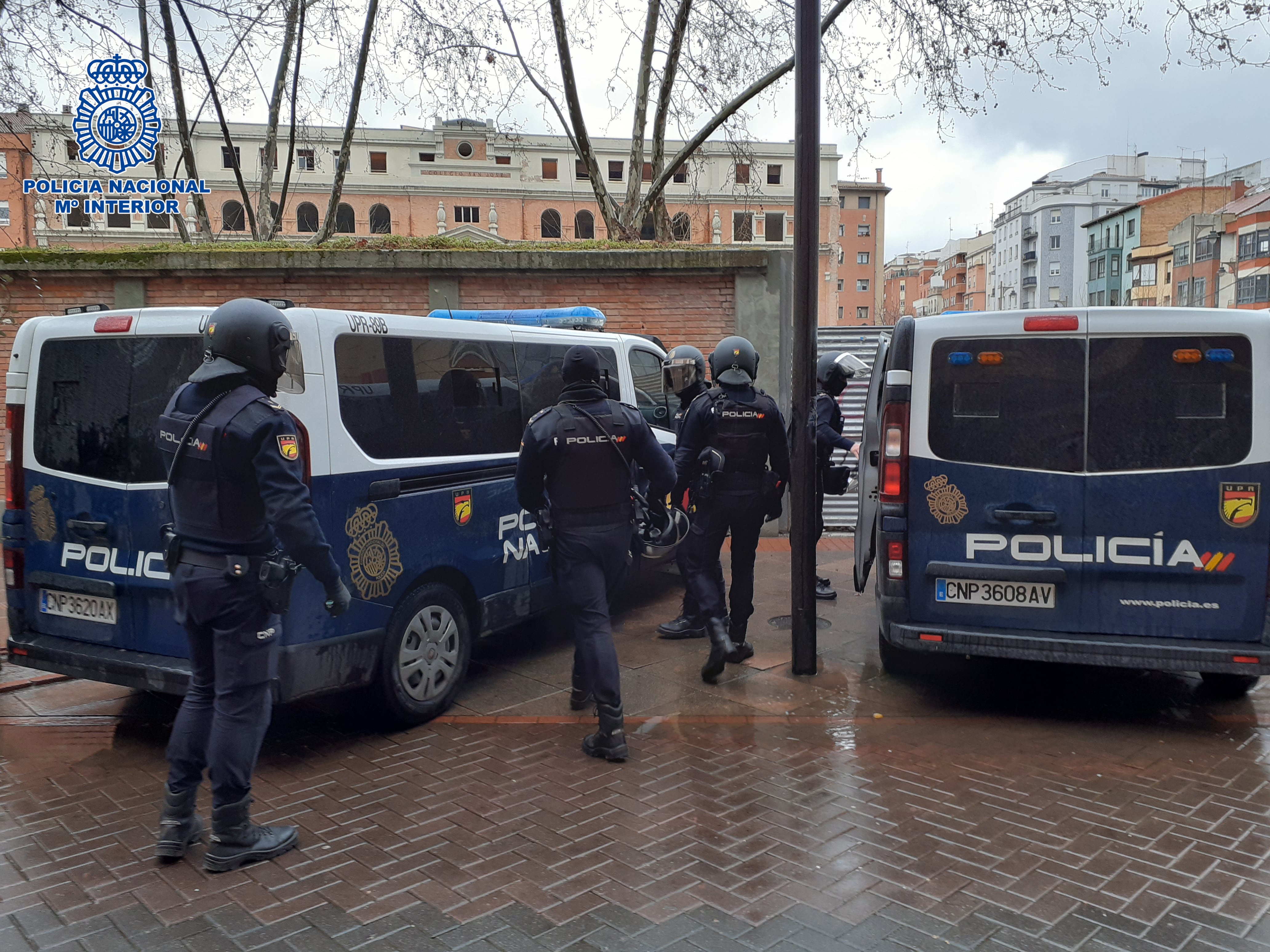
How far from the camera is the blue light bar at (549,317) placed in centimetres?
744

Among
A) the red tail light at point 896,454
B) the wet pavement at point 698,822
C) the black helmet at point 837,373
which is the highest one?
the black helmet at point 837,373

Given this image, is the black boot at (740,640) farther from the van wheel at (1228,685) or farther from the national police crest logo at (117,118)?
the national police crest logo at (117,118)

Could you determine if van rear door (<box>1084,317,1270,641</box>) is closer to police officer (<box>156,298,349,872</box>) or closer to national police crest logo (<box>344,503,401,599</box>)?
national police crest logo (<box>344,503,401,599</box>)

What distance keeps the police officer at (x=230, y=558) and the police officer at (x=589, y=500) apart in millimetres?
1310

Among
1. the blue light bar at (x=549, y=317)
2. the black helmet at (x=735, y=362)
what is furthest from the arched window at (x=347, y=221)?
the black helmet at (x=735, y=362)

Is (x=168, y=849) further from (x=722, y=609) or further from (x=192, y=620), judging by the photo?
(x=722, y=609)

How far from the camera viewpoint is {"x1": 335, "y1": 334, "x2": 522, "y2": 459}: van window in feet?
15.3

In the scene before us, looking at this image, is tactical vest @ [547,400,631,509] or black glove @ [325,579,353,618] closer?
black glove @ [325,579,353,618]

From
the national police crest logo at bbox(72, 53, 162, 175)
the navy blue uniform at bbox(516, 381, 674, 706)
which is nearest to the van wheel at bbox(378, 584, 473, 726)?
the navy blue uniform at bbox(516, 381, 674, 706)

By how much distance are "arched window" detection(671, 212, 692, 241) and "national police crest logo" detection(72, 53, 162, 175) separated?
818 cm

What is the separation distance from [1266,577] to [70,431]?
5.69 meters

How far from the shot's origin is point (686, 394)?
732cm

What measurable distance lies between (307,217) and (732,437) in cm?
6799

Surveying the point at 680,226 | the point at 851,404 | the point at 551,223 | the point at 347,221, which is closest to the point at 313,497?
the point at 851,404
